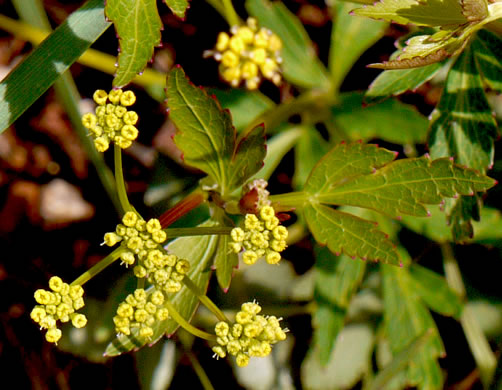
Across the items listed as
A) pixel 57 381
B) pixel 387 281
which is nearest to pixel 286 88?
pixel 387 281

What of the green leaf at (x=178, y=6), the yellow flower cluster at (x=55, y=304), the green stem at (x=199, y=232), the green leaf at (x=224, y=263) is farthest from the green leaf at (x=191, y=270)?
the green leaf at (x=178, y=6)

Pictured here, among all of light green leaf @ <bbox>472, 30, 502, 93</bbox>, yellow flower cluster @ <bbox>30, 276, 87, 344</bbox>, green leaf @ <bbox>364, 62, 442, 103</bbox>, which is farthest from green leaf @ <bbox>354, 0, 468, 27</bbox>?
yellow flower cluster @ <bbox>30, 276, 87, 344</bbox>

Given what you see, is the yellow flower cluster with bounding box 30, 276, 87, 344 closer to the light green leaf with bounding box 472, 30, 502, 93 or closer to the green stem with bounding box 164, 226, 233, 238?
the green stem with bounding box 164, 226, 233, 238

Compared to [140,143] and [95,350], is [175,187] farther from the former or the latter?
[95,350]

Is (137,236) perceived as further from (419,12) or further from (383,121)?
(383,121)

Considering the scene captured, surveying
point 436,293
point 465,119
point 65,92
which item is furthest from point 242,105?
point 436,293
